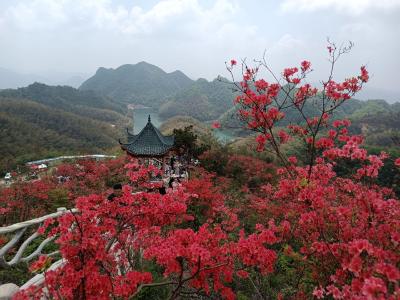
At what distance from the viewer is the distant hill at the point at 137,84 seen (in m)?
156

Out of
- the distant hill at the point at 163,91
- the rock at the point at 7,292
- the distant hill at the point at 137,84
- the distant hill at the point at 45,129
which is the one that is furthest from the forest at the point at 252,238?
the distant hill at the point at 137,84

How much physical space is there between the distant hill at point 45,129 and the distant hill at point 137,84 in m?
59.5

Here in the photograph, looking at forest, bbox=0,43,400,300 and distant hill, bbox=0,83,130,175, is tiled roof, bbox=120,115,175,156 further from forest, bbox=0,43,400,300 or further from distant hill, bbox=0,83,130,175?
distant hill, bbox=0,83,130,175

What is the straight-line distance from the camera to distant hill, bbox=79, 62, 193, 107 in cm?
15550

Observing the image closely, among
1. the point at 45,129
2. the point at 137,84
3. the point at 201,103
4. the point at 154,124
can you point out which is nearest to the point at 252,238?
the point at 45,129

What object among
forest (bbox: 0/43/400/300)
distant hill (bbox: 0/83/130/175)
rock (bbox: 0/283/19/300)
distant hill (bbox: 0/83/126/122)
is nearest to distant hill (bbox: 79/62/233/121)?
distant hill (bbox: 0/83/126/122)

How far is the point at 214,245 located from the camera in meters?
3.25

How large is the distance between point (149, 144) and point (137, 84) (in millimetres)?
166901

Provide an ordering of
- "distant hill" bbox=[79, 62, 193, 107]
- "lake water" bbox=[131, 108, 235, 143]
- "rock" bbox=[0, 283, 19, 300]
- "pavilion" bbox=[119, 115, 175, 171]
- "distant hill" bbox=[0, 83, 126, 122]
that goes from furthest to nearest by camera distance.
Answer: "distant hill" bbox=[79, 62, 193, 107], "distant hill" bbox=[0, 83, 126, 122], "lake water" bbox=[131, 108, 235, 143], "pavilion" bbox=[119, 115, 175, 171], "rock" bbox=[0, 283, 19, 300]

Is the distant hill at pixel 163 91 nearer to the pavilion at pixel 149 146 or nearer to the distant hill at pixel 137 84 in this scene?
the distant hill at pixel 137 84

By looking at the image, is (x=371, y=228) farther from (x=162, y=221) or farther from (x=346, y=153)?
(x=162, y=221)

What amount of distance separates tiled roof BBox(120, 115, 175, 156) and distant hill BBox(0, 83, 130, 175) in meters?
21.4

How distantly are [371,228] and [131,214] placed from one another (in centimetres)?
248

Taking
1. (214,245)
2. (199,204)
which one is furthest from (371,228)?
(199,204)
